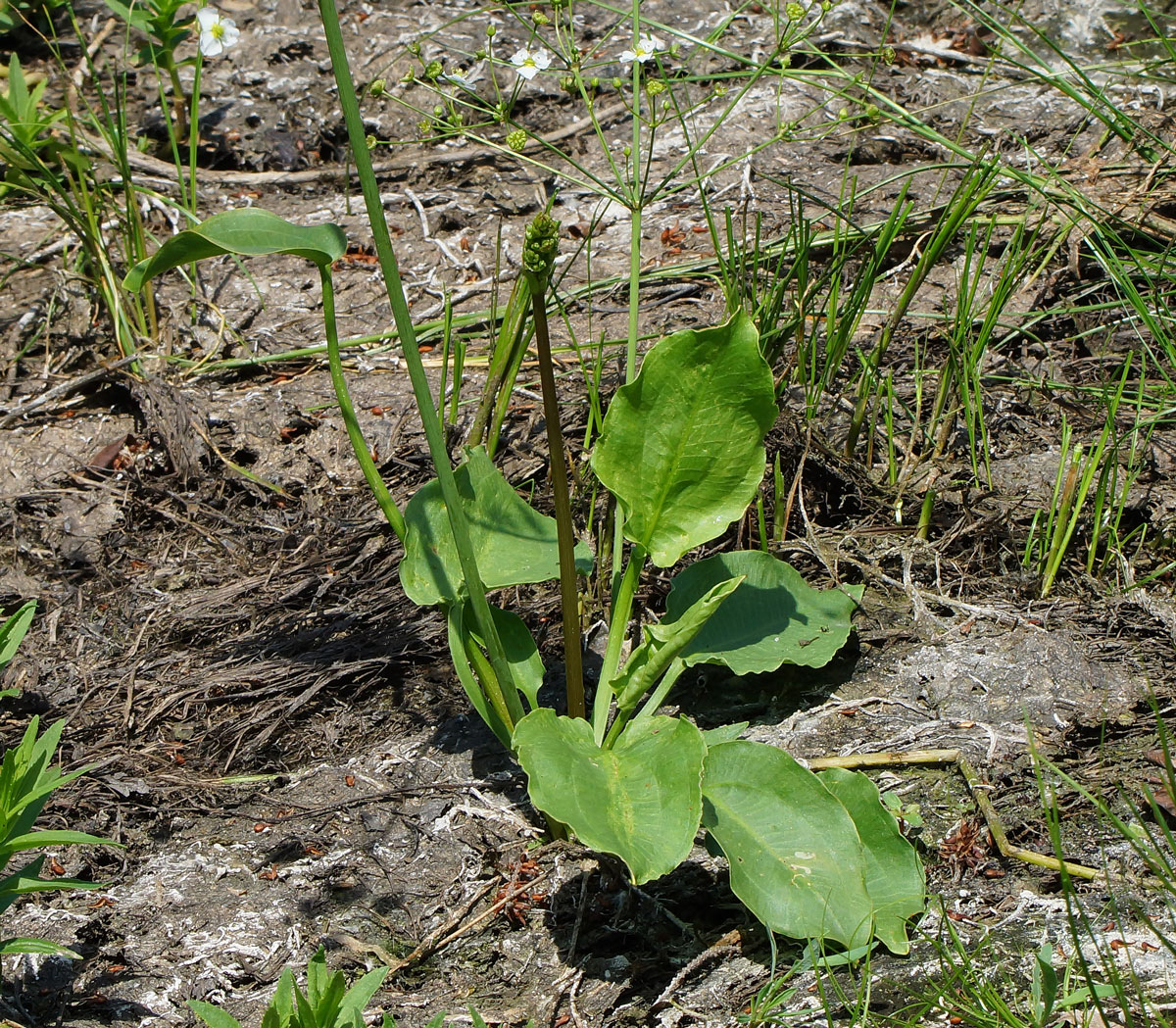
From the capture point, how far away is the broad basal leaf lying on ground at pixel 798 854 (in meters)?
1.53

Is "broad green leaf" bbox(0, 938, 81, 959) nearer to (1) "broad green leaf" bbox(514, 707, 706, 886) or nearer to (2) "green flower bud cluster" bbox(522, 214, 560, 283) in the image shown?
(1) "broad green leaf" bbox(514, 707, 706, 886)

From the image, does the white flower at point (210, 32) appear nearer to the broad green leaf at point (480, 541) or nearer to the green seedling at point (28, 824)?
the broad green leaf at point (480, 541)

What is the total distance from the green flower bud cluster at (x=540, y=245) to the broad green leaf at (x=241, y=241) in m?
0.40

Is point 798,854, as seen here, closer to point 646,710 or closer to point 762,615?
point 646,710

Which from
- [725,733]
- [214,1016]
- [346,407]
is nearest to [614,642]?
[725,733]

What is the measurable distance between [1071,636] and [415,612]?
1.39m

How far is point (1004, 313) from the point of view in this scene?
297 centimetres

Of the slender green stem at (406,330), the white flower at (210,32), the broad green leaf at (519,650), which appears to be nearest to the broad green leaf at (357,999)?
the slender green stem at (406,330)

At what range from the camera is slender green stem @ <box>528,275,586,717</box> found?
5.17ft

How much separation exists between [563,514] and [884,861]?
74 centimetres

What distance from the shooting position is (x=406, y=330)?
1.46m

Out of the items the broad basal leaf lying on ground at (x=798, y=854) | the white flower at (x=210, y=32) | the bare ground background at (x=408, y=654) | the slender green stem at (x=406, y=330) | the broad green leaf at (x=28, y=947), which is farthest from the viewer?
the white flower at (x=210, y=32)

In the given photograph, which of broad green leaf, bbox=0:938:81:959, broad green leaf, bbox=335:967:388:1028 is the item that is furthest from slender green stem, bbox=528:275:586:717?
broad green leaf, bbox=0:938:81:959

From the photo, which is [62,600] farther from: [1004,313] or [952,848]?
[1004,313]
